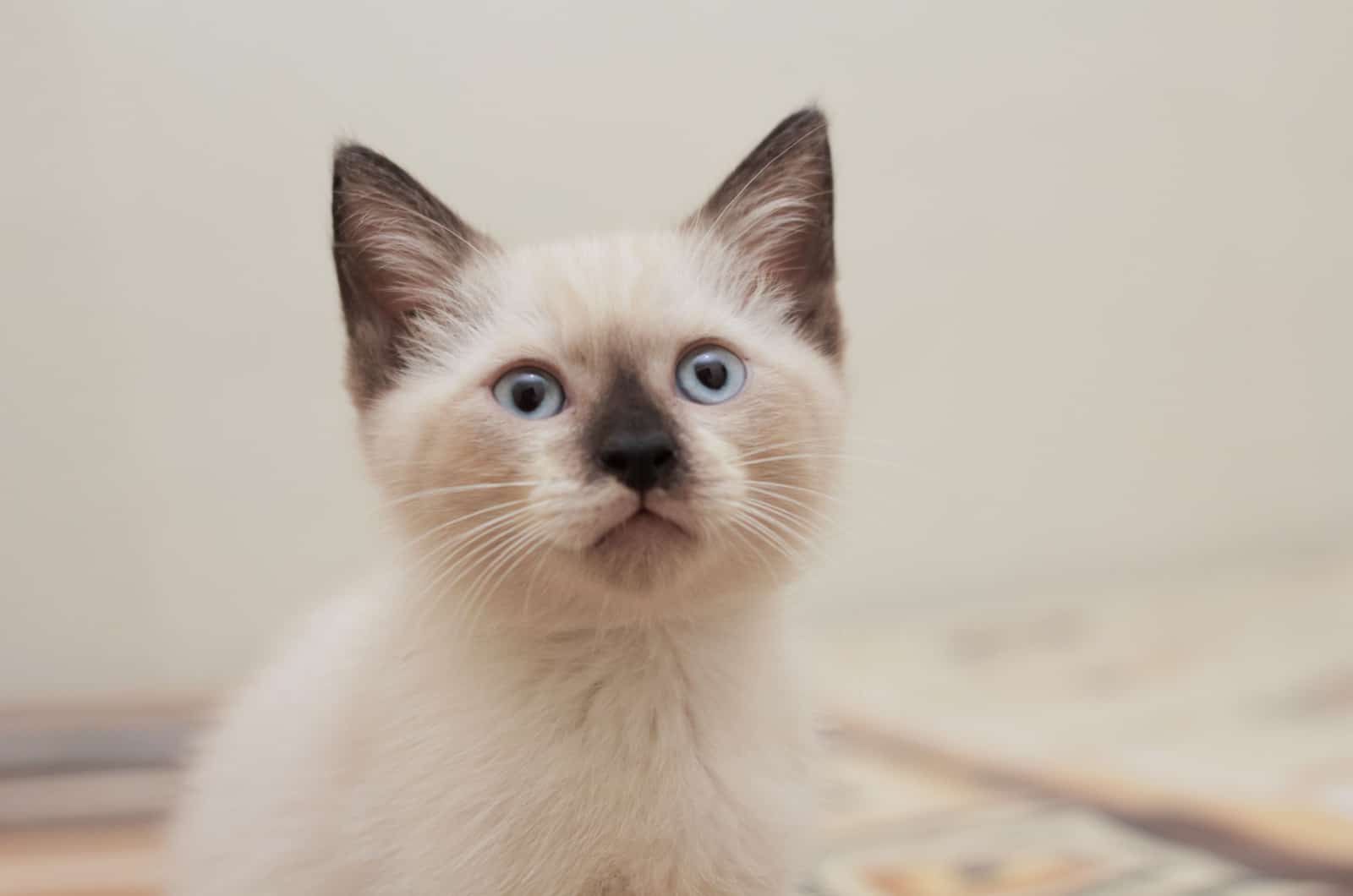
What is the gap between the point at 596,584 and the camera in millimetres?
1050

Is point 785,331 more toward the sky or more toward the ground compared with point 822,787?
more toward the sky

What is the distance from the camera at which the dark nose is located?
972 mm

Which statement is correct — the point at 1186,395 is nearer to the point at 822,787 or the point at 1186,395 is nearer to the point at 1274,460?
the point at 1274,460

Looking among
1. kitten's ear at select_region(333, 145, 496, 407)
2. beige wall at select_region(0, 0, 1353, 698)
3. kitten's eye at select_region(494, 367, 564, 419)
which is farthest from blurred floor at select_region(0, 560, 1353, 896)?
kitten's ear at select_region(333, 145, 496, 407)

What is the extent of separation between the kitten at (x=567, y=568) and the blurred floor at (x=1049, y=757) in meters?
0.36

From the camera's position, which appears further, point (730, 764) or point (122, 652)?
point (122, 652)

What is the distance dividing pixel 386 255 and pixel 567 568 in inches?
16.1

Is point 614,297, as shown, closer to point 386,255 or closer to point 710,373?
point 710,373

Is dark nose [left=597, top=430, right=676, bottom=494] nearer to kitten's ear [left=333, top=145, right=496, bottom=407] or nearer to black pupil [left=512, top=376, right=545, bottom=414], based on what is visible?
black pupil [left=512, top=376, right=545, bottom=414]

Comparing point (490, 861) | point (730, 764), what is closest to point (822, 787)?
point (730, 764)

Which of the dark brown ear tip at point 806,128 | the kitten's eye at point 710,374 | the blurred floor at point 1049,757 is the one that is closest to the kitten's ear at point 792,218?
the dark brown ear tip at point 806,128

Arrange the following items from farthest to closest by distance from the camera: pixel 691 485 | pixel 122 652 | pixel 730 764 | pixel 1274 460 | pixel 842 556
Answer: pixel 1274 460
pixel 842 556
pixel 122 652
pixel 730 764
pixel 691 485

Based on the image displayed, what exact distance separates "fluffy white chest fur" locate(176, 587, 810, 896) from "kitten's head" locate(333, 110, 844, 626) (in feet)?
0.22

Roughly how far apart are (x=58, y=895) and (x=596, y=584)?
1.08 m
